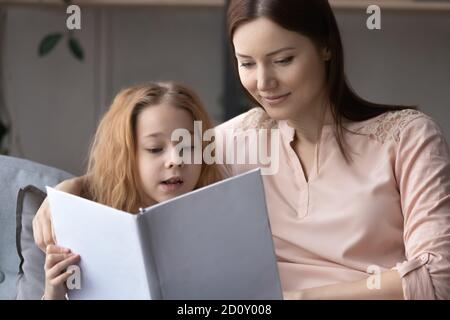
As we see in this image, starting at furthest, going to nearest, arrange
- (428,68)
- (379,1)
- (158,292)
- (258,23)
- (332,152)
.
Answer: (428,68) → (379,1) → (332,152) → (258,23) → (158,292)

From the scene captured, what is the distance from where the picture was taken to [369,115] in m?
1.38

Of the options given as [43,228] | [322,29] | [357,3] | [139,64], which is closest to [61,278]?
[43,228]

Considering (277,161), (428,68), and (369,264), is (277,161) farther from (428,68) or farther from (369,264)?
(428,68)

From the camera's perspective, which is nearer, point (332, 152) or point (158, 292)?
point (158, 292)

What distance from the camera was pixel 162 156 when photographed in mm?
1321

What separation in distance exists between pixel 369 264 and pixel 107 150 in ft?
1.57

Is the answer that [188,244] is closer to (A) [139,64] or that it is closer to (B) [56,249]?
(B) [56,249]

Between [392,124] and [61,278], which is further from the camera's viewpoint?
[392,124]

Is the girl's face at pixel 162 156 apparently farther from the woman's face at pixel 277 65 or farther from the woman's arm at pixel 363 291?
the woman's arm at pixel 363 291

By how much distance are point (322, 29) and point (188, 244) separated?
0.46 meters

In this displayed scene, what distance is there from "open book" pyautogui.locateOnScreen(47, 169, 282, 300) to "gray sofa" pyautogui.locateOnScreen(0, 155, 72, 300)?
1.17 ft

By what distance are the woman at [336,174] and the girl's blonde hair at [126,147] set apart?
11 centimetres

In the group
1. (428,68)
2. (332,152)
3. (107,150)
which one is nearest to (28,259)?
(107,150)

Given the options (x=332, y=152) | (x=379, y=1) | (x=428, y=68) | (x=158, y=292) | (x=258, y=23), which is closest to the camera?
(x=158, y=292)
